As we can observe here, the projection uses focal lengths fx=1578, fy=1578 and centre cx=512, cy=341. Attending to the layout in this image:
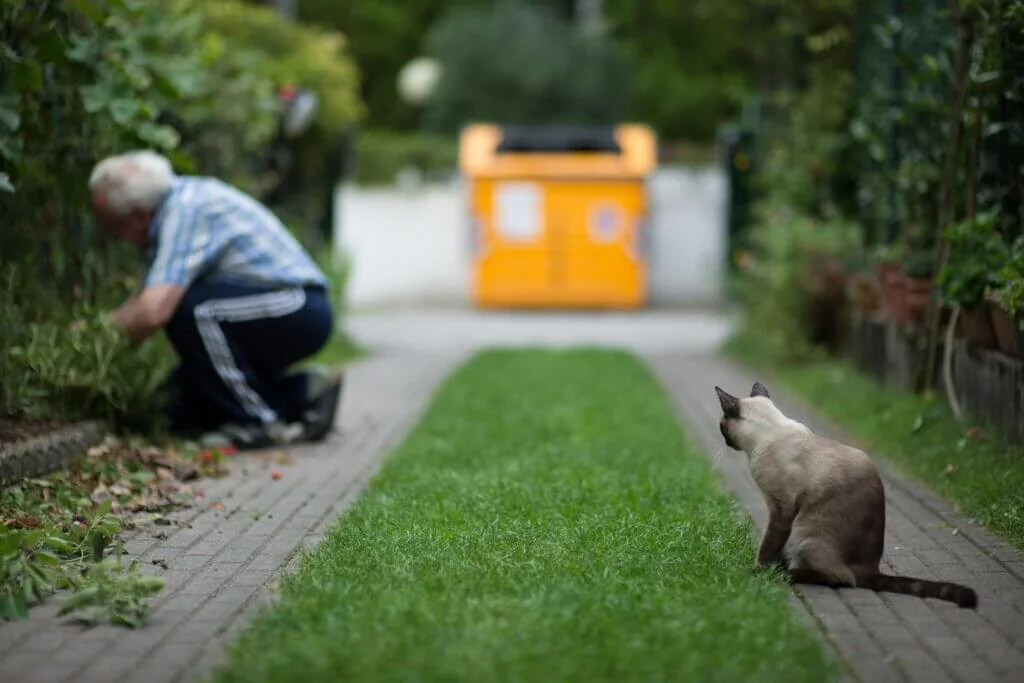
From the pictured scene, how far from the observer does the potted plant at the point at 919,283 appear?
8.88 meters

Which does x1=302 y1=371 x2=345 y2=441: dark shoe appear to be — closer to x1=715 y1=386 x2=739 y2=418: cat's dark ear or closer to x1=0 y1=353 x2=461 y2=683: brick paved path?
x1=0 y1=353 x2=461 y2=683: brick paved path

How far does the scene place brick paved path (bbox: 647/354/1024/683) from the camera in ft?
12.9

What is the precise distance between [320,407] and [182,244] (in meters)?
1.16

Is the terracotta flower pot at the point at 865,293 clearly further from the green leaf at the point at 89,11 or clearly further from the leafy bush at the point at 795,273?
the green leaf at the point at 89,11

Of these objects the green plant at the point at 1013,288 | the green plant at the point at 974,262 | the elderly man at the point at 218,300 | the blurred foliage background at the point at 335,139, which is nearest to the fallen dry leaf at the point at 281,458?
the elderly man at the point at 218,300

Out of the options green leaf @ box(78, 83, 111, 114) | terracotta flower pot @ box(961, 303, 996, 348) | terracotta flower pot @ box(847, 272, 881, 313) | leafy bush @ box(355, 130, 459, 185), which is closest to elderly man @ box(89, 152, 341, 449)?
green leaf @ box(78, 83, 111, 114)

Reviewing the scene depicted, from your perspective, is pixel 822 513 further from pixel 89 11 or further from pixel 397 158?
pixel 397 158

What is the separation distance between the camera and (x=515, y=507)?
586cm

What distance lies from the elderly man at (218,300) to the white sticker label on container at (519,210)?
1218 cm

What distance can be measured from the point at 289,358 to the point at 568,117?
827 inches

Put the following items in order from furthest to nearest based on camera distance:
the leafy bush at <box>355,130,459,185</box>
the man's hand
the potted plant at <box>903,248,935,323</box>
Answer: the leafy bush at <box>355,130,459,185</box> → the potted plant at <box>903,248,935,323</box> → the man's hand

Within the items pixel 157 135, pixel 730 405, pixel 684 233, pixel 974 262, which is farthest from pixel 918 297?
pixel 684 233

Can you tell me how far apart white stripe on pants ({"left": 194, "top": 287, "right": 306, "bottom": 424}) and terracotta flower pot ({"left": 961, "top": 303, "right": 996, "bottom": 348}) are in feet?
10.7


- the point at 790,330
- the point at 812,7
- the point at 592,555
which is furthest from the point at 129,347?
the point at 812,7
